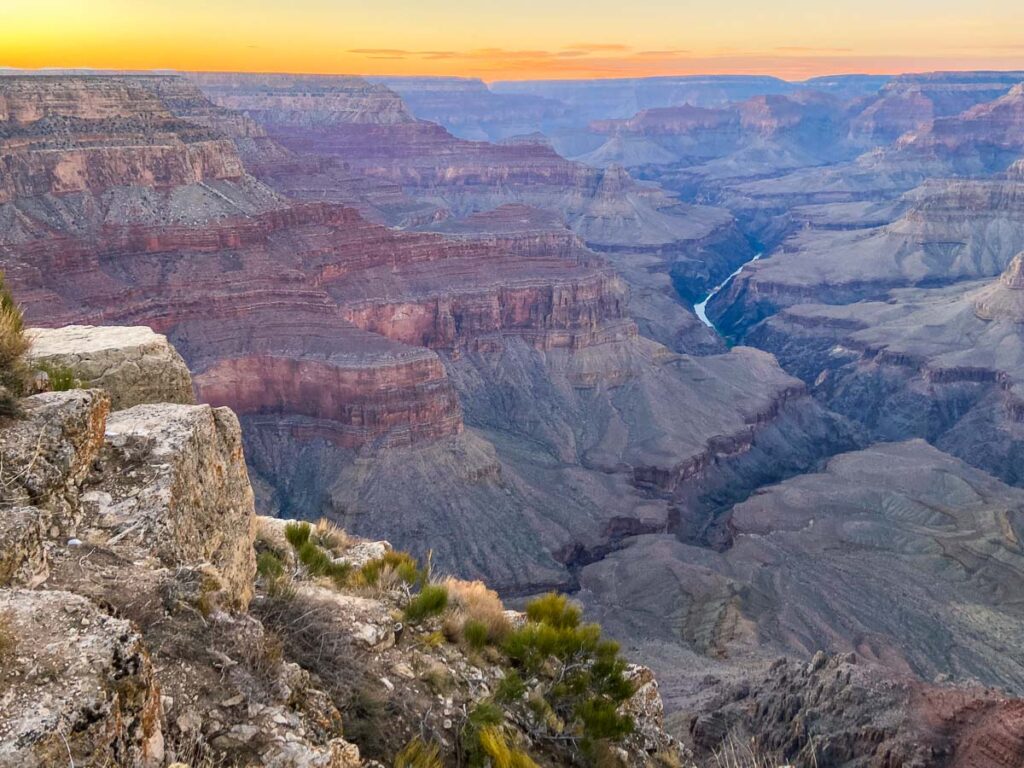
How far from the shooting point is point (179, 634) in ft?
21.8

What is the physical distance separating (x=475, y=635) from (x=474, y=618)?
0.77 metres

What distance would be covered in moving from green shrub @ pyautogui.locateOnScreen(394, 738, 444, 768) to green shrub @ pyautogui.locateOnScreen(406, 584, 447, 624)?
2941 millimetres

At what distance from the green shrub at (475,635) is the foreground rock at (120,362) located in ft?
15.6

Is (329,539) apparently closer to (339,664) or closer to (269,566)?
(269,566)

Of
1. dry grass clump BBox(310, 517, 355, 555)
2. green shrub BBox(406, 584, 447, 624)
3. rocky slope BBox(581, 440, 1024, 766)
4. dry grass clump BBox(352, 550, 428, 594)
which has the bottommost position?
rocky slope BBox(581, 440, 1024, 766)

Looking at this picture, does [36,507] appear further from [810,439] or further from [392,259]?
[810,439]

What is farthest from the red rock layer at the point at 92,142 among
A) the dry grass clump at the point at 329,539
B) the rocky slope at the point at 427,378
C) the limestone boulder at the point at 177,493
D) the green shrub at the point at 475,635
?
the green shrub at the point at 475,635

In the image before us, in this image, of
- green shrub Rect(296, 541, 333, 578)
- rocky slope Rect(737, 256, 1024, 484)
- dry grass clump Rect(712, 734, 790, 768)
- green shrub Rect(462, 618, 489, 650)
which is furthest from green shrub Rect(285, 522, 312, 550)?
rocky slope Rect(737, 256, 1024, 484)

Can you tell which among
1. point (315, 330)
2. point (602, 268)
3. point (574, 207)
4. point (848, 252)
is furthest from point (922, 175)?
point (315, 330)

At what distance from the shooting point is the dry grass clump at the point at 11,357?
7.59 meters

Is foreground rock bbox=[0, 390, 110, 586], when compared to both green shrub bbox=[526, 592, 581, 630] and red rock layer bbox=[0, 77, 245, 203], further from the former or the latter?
red rock layer bbox=[0, 77, 245, 203]

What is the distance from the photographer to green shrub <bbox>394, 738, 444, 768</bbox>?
7312 mm

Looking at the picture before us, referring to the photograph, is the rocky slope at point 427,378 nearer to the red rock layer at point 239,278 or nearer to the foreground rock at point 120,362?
the red rock layer at point 239,278

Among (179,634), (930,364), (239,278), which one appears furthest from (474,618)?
(930,364)
